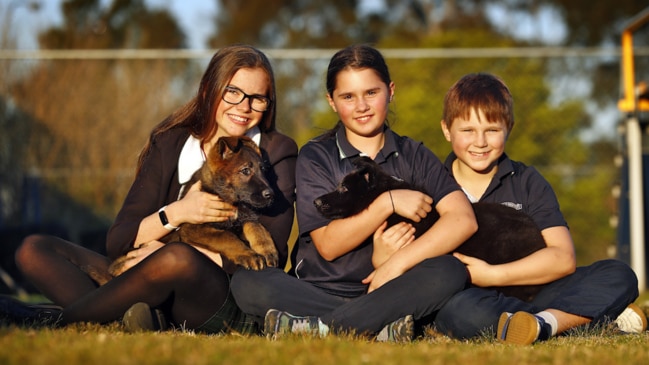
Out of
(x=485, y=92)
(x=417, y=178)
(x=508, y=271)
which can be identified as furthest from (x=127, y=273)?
(x=485, y=92)

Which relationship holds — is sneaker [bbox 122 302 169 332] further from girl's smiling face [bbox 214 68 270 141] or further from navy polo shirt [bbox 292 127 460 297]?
girl's smiling face [bbox 214 68 270 141]

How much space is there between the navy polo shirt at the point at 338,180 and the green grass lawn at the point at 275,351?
0.69m

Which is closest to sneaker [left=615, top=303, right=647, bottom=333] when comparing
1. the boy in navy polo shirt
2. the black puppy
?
the boy in navy polo shirt

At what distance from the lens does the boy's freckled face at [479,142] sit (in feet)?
15.8

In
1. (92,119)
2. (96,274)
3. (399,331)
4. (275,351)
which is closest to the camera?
(275,351)

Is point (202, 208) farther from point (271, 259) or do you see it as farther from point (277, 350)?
point (277, 350)

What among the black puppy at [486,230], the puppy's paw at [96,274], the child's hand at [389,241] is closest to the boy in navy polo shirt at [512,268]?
the black puppy at [486,230]

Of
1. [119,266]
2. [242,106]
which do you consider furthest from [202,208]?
[242,106]

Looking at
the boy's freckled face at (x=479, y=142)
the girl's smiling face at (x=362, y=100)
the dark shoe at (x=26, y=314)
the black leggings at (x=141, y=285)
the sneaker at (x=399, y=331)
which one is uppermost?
the girl's smiling face at (x=362, y=100)

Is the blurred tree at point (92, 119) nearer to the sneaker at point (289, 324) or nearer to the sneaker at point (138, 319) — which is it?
the sneaker at point (138, 319)

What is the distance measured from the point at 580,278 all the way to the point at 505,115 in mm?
1115

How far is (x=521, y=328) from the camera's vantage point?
3.69 metres

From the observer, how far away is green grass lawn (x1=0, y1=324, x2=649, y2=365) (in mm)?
2801

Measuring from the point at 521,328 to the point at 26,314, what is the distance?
100 inches
